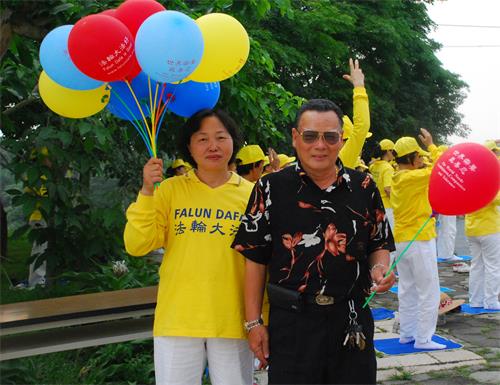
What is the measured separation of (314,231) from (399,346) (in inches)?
137

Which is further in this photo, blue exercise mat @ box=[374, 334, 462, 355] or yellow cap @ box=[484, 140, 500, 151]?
yellow cap @ box=[484, 140, 500, 151]

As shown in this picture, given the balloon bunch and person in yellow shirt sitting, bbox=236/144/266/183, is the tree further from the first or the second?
the balloon bunch

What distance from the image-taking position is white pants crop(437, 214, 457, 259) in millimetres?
10141

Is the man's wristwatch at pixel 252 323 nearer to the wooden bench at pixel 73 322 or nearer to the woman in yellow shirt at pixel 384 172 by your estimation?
the wooden bench at pixel 73 322

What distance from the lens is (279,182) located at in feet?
7.88

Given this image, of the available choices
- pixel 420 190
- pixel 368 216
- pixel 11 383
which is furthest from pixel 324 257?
pixel 420 190

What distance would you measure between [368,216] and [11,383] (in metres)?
2.96

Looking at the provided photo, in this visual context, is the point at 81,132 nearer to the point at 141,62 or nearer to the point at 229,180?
the point at 141,62

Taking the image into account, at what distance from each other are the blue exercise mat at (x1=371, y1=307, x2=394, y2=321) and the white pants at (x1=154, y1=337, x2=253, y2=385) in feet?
13.6

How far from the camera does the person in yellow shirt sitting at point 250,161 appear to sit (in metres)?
4.80

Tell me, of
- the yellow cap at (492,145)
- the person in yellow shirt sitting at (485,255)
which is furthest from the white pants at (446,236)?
the person in yellow shirt sitting at (485,255)

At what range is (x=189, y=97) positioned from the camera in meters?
2.90

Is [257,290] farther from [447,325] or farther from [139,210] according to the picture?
[447,325]

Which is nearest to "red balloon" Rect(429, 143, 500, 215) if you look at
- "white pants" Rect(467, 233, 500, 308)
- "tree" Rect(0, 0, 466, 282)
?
"tree" Rect(0, 0, 466, 282)
